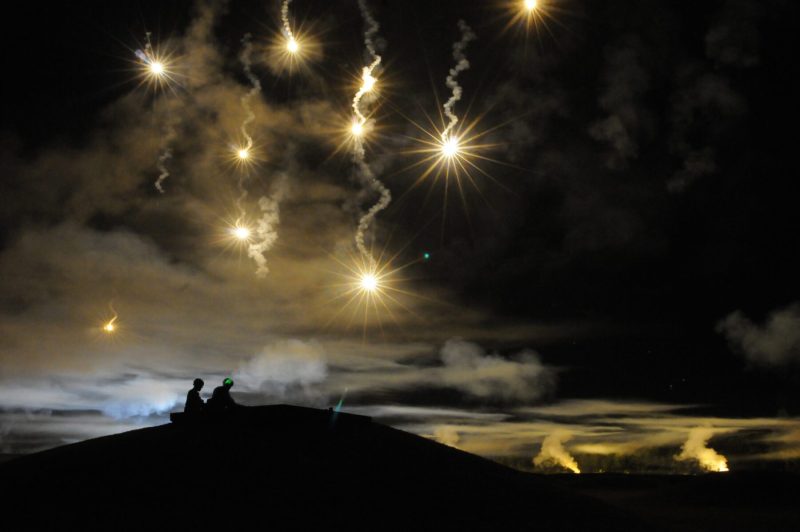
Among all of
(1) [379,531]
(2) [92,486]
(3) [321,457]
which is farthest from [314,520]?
(2) [92,486]

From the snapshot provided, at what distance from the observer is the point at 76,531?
11.6 metres

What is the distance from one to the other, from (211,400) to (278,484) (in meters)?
4.75

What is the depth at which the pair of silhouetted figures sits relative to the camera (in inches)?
675

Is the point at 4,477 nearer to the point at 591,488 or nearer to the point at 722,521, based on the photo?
the point at 722,521

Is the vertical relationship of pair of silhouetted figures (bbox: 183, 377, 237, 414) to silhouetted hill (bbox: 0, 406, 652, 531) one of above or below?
above

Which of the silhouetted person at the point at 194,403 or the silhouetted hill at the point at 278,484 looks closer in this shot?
the silhouetted hill at the point at 278,484

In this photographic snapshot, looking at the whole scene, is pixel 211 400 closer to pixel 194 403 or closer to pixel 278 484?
pixel 194 403

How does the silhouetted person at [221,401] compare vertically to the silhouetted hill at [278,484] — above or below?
above

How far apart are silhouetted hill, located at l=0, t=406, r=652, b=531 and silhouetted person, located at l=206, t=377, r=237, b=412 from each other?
39 centimetres

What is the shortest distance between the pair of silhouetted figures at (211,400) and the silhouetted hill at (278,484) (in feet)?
1.41

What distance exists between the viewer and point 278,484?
13789 mm

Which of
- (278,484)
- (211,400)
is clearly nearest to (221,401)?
(211,400)

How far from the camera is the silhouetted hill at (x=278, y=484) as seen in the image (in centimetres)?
1252

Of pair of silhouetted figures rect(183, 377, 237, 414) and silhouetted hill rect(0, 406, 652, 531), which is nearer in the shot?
silhouetted hill rect(0, 406, 652, 531)
